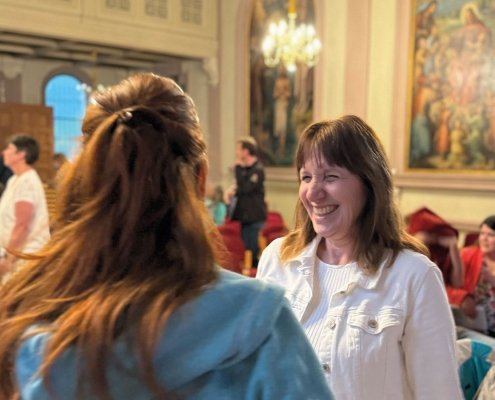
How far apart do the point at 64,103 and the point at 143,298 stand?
12.1 meters

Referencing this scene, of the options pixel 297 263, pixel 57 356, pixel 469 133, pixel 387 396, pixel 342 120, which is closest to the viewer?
pixel 57 356

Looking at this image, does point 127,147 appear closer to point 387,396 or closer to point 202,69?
point 387,396

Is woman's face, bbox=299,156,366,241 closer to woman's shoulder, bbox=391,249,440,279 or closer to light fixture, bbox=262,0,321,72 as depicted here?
woman's shoulder, bbox=391,249,440,279

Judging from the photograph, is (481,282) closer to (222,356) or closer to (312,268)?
(312,268)

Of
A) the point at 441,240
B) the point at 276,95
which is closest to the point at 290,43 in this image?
the point at 276,95

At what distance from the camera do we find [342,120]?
1.72m

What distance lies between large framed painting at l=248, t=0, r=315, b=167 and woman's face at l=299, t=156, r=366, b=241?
7.26 metres

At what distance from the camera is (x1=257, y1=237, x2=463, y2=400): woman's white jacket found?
5.03 ft

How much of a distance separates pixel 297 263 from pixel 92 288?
40.5 inches

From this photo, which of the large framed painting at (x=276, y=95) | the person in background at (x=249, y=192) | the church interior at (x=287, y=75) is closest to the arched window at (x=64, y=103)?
the church interior at (x=287, y=75)

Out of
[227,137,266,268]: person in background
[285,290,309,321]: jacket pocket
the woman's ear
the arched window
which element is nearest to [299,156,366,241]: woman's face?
[285,290,309,321]: jacket pocket

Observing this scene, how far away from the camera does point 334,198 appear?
1.74 m

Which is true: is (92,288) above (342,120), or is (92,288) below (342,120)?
below

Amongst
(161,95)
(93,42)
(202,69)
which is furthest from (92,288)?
(202,69)
